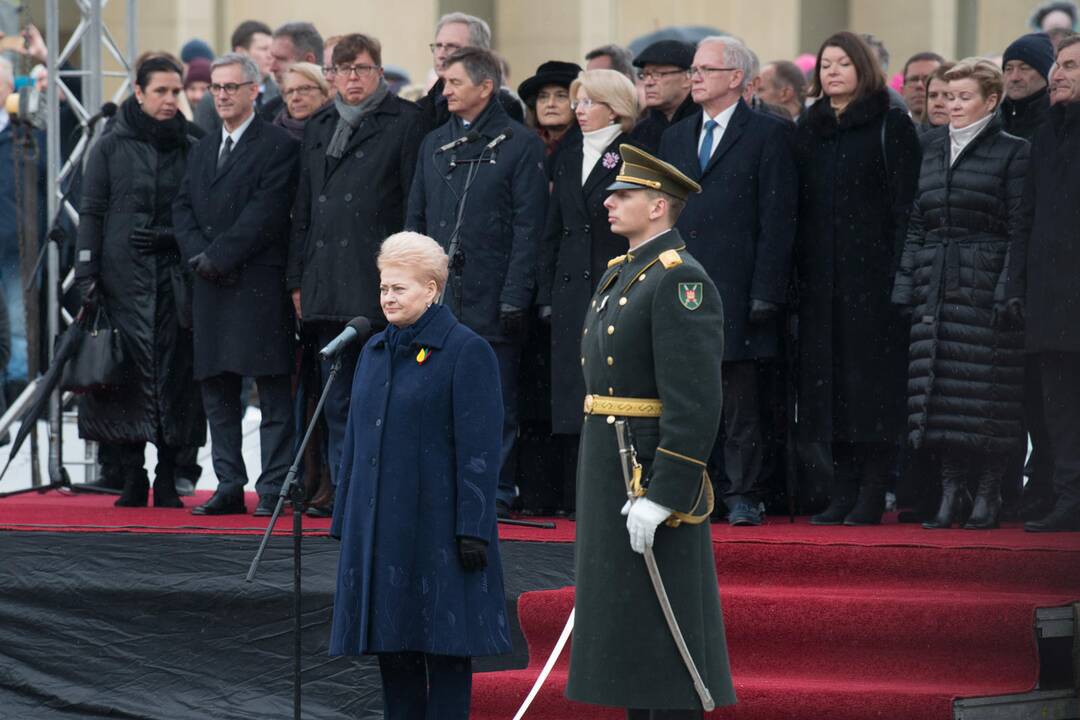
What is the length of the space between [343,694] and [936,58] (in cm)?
488

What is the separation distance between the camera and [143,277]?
29.1 feet

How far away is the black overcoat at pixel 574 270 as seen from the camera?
7.92m

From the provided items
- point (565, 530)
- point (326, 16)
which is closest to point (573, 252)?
point (565, 530)

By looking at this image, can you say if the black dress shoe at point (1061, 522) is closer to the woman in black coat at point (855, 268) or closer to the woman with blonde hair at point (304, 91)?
the woman in black coat at point (855, 268)

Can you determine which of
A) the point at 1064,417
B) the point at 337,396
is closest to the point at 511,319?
the point at 337,396

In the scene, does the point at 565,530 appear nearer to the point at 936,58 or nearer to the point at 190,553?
the point at 190,553

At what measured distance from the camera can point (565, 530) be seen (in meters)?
7.67

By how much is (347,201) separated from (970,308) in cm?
277

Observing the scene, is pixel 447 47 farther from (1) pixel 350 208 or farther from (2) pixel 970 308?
(2) pixel 970 308

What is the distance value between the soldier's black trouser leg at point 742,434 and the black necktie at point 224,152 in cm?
258

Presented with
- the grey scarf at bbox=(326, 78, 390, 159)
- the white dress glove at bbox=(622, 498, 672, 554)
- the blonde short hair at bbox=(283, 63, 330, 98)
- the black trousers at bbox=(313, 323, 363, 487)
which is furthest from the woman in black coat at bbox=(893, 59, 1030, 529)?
the blonde short hair at bbox=(283, 63, 330, 98)

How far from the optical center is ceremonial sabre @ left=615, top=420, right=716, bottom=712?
16.7 ft

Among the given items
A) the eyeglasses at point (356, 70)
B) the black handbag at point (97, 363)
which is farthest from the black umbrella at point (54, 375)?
the eyeglasses at point (356, 70)

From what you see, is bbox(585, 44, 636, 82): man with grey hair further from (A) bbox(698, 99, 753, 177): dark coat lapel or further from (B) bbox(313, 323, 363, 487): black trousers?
(B) bbox(313, 323, 363, 487): black trousers
